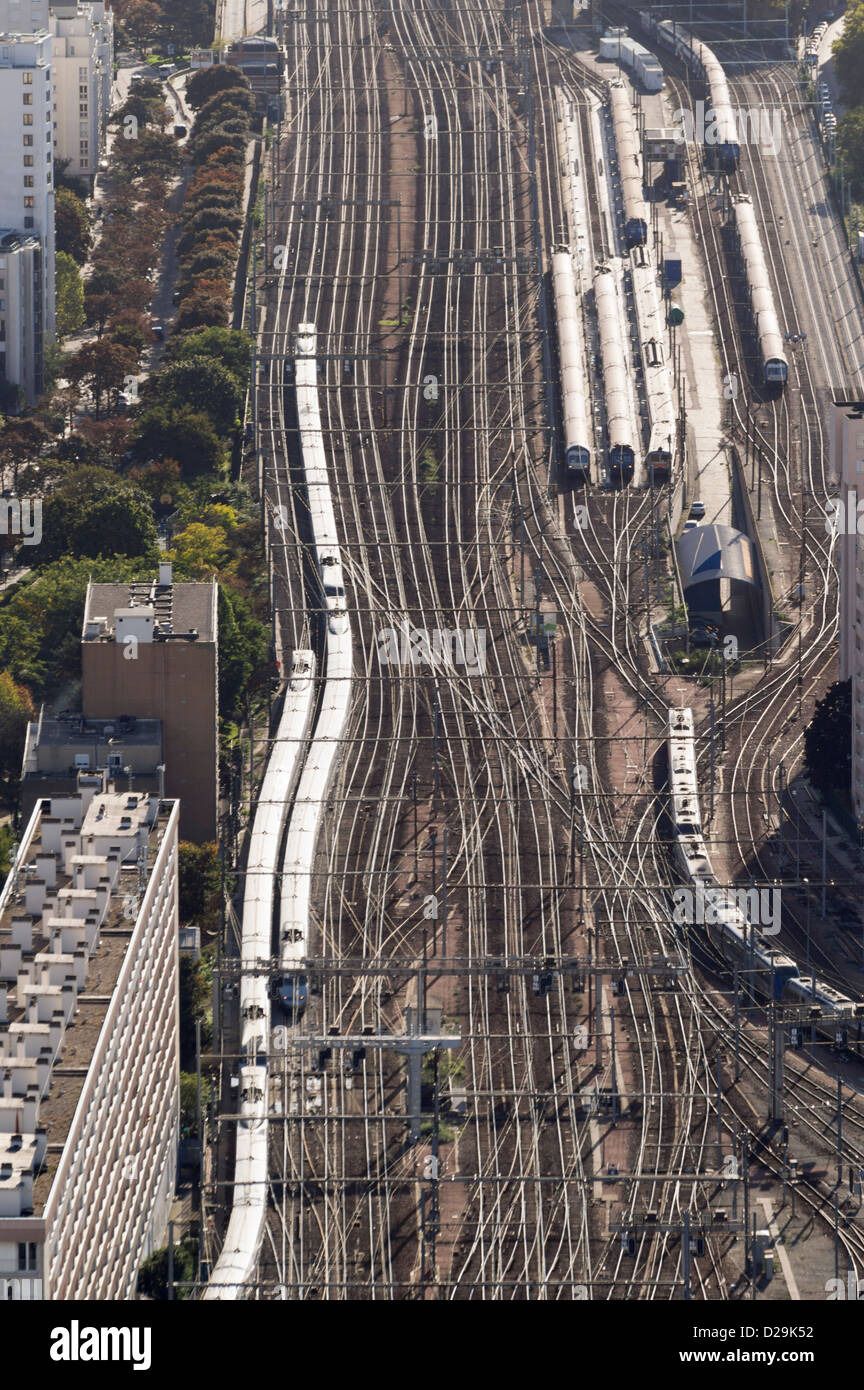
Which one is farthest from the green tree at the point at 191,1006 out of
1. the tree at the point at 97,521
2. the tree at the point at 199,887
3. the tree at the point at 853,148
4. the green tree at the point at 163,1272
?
the tree at the point at 853,148

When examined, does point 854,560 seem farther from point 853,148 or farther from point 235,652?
point 853,148

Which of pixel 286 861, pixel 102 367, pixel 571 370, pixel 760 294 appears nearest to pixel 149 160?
pixel 102 367

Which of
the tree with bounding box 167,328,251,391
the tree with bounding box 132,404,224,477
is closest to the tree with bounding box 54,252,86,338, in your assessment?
the tree with bounding box 167,328,251,391

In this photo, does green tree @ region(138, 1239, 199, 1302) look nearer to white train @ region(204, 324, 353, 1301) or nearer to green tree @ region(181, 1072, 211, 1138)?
white train @ region(204, 324, 353, 1301)

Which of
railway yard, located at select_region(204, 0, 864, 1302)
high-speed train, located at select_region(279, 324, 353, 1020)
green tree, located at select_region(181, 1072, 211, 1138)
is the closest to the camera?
railway yard, located at select_region(204, 0, 864, 1302)

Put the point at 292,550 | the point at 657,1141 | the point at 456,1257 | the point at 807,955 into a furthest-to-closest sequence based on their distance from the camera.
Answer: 1. the point at 292,550
2. the point at 807,955
3. the point at 657,1141
4. the point at 456,1257

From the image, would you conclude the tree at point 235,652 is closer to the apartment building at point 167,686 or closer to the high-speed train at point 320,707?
the high-speed train at point 320,707
